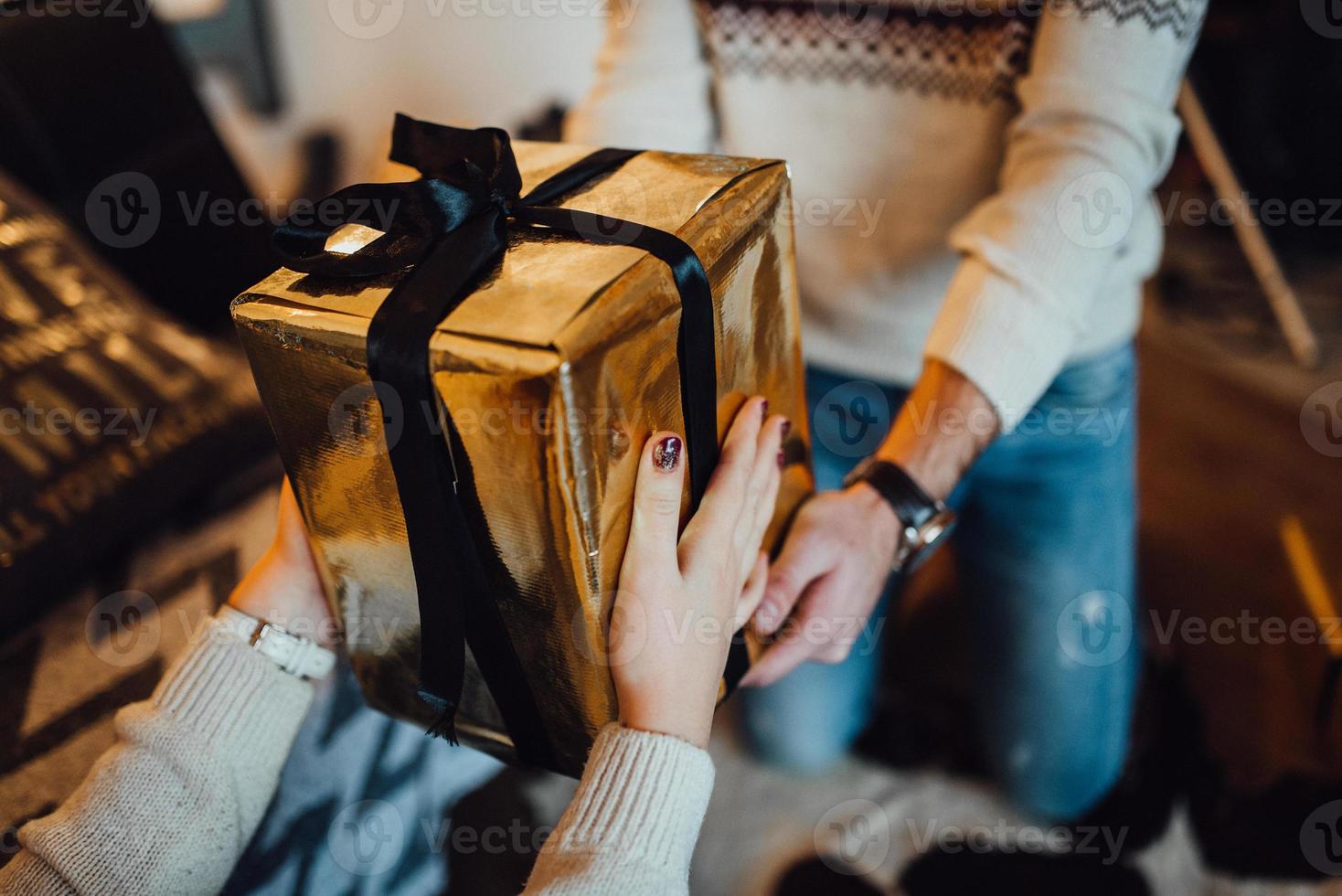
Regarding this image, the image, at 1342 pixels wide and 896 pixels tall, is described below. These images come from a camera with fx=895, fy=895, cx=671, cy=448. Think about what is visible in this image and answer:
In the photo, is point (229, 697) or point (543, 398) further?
point (229, 697)

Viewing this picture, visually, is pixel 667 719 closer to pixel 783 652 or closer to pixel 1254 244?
pixel 783 652

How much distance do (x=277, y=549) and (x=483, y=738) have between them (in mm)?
192

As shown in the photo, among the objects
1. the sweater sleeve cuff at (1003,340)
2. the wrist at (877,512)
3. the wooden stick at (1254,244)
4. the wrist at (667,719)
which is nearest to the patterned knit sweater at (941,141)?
the sweater sleeve cuff at (1003,340)

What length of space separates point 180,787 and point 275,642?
0.33 feet

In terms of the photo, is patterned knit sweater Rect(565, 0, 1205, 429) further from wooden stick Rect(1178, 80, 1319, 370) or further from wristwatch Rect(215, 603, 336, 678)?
wooden stick Rect(1178, 80, 1319, 370)

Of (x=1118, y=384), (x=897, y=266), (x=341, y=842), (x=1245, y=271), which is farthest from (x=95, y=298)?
(x=1245, y=271)

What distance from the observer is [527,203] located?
53 centimetres

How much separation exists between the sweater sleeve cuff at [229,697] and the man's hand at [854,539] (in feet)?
1.07

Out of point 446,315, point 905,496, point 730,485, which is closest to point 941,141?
point 905,496

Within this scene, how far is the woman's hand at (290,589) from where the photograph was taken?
603mm

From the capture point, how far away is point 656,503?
19.4 inches

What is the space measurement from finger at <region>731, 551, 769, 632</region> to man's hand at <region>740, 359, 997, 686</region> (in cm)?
3

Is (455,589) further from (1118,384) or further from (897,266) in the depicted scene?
(1118,384)

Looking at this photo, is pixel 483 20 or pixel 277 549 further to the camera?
pixel 483 20
